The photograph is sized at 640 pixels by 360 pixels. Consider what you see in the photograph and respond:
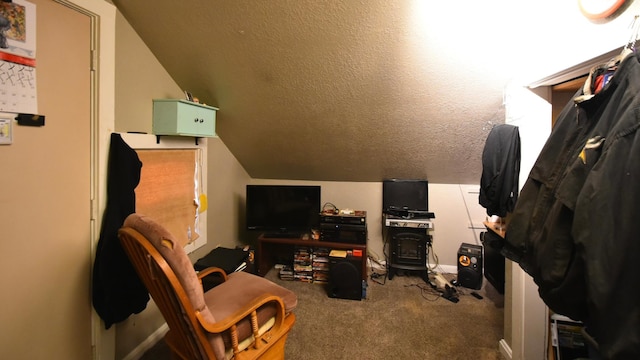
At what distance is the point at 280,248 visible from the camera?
348cm

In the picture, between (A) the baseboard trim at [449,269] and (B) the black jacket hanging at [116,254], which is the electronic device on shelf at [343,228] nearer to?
(A) the baseboard trim at [449,269]

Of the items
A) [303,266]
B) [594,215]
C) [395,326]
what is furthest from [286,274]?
[594,215]

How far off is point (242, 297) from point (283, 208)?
168cm

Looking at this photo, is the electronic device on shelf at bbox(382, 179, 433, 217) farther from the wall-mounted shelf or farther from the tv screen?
the wall-mounted shelf

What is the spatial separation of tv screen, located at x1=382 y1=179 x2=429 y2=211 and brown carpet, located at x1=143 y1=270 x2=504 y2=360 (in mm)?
878

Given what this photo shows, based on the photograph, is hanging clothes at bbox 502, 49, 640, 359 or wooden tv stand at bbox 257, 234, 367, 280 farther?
wooden tv stand at bbox 257, 234, 367, 280

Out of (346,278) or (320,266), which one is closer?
(346,278)

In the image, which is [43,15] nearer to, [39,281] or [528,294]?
[39,281]

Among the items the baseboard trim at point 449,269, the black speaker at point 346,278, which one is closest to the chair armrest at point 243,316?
the black speaker at point 346,278

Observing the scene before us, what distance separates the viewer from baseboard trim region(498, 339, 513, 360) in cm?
188

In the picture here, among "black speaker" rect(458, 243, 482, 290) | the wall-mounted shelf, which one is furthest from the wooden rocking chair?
"black speaker" rect(458, 243, 482, 290)

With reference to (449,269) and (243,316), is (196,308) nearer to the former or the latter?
(243,316)

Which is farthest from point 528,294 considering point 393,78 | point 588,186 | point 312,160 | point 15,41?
point 15,41

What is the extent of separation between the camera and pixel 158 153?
1.96 metres
